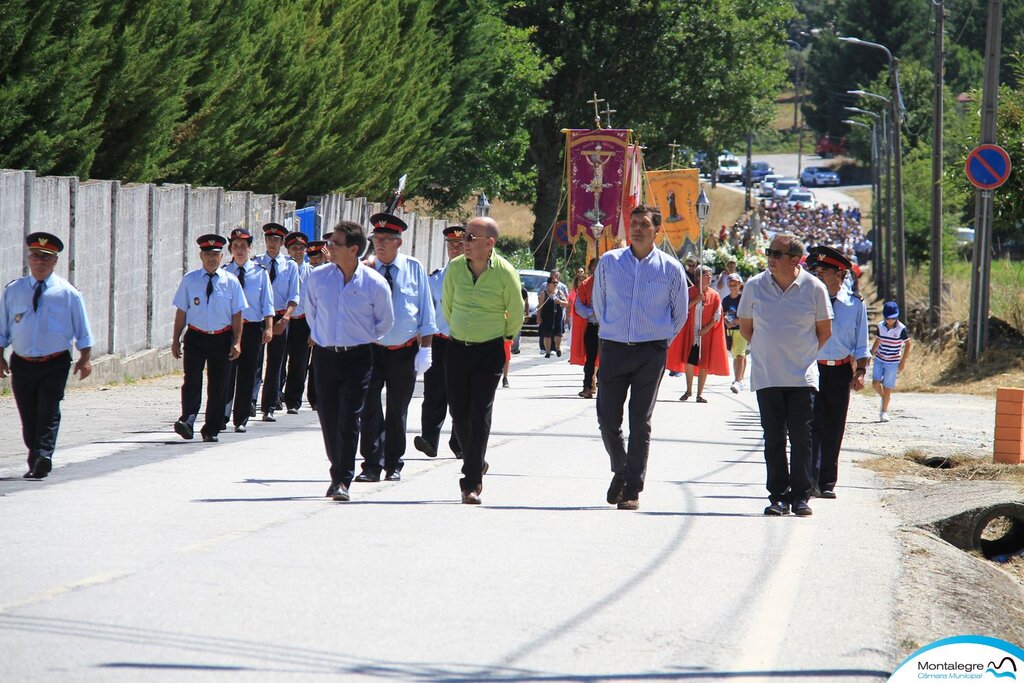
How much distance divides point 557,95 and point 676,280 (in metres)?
47.3

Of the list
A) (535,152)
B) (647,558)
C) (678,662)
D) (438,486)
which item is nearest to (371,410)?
(438,486)

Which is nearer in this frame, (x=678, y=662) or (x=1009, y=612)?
(x=678, y=662)

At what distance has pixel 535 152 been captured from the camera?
2260 inches

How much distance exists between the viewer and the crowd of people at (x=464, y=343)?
10.6 m

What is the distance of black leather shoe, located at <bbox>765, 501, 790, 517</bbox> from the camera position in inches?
420

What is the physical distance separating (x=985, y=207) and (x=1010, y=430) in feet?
37.9

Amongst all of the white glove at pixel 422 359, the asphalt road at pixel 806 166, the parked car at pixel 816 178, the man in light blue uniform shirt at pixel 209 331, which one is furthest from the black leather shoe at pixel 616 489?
the parked car at pixel 816 178

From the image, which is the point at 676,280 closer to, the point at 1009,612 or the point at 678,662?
the point at 1009,612

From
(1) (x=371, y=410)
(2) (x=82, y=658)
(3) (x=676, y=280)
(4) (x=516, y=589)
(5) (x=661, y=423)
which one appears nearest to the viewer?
(2) (x=82, y=658)

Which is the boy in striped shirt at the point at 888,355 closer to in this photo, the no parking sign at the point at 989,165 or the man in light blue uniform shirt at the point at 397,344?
the no parking sign at the point at 989,165

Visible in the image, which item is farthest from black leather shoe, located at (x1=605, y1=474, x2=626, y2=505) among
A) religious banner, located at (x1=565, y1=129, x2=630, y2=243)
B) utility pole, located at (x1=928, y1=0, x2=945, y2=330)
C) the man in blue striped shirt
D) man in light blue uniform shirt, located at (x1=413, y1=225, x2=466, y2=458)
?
religious banner, located at (x1=565, y1=129, x2=630, y2=243)

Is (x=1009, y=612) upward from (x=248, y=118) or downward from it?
downward

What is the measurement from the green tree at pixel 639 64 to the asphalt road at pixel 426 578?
44.3 metres

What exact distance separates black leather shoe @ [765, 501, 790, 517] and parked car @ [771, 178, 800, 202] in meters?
99.8
